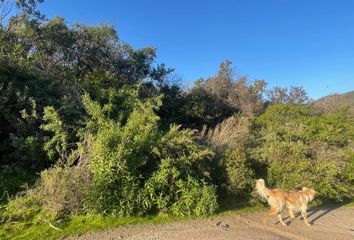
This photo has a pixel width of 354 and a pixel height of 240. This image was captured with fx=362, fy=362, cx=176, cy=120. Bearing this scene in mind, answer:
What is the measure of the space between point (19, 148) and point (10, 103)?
72.5 inches

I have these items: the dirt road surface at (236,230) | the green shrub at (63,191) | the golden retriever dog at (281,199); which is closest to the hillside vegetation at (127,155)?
the green shrub at (63,191)

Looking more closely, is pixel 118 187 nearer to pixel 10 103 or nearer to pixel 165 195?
pixel 165 195

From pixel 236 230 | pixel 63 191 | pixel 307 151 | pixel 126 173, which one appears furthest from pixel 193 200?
pixel 307 151

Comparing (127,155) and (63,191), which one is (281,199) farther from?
(63,191)

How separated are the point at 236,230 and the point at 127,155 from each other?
3.01 metres

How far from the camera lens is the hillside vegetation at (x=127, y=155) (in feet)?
26.2

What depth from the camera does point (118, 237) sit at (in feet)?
23.0

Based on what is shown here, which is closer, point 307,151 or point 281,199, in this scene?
point 281,199

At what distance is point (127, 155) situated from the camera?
8383mm

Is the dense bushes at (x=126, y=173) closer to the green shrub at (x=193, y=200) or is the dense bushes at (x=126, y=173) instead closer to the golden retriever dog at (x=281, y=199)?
the green shrub at (x=193, y=200)

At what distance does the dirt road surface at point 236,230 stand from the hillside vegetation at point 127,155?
0.58 m

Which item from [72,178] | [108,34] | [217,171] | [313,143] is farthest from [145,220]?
[108,34]

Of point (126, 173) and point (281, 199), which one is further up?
point (126, 173)

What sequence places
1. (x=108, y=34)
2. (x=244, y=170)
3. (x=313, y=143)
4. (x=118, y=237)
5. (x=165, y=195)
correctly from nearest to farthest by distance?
(x=118, y=237)
(x=165, y=195)
(x=244, y=170)
(x=313, y=143)
(x=108, y=34)
